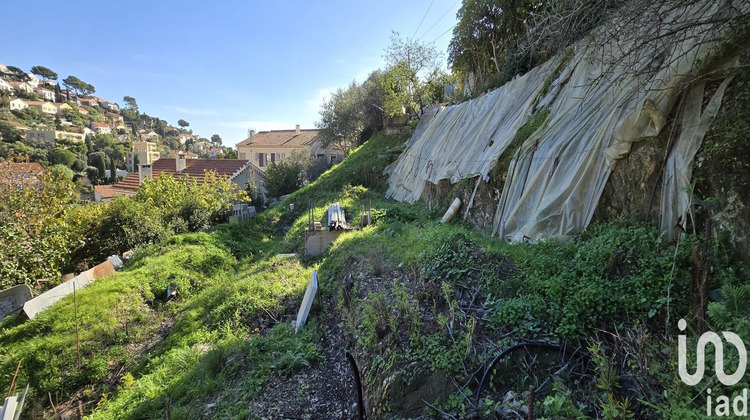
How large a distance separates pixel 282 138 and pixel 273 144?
127 centimetres

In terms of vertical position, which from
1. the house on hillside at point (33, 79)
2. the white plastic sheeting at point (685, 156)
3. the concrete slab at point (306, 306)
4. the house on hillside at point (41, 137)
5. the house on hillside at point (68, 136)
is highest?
the house on hillside at point (33, 79)

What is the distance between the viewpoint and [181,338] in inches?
200

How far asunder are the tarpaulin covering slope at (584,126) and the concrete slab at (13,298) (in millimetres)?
9724

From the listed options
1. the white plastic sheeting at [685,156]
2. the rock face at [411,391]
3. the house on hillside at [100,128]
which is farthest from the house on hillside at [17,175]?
the house on hillside at [100,128]

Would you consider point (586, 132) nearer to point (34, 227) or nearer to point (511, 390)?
point (511, 390)

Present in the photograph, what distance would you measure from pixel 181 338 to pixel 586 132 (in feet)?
21.8

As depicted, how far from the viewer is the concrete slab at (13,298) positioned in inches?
265

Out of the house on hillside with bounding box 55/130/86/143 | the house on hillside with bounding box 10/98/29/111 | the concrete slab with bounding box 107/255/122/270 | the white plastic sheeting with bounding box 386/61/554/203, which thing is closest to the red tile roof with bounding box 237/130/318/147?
the white plastic sheeting with bounding box 386/61/554/203

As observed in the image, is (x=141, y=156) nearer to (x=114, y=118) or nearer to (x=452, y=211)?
(x=452, y=211)

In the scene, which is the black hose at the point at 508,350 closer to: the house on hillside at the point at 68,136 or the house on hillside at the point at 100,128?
the house on hillside at the point at 68,136

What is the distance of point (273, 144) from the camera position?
32.4 metres

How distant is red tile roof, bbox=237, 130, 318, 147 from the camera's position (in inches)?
1247

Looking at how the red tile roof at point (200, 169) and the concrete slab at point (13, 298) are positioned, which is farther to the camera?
the red tile roof at point (200, 169)

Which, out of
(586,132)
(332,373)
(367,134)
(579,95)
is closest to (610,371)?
(332,373)
